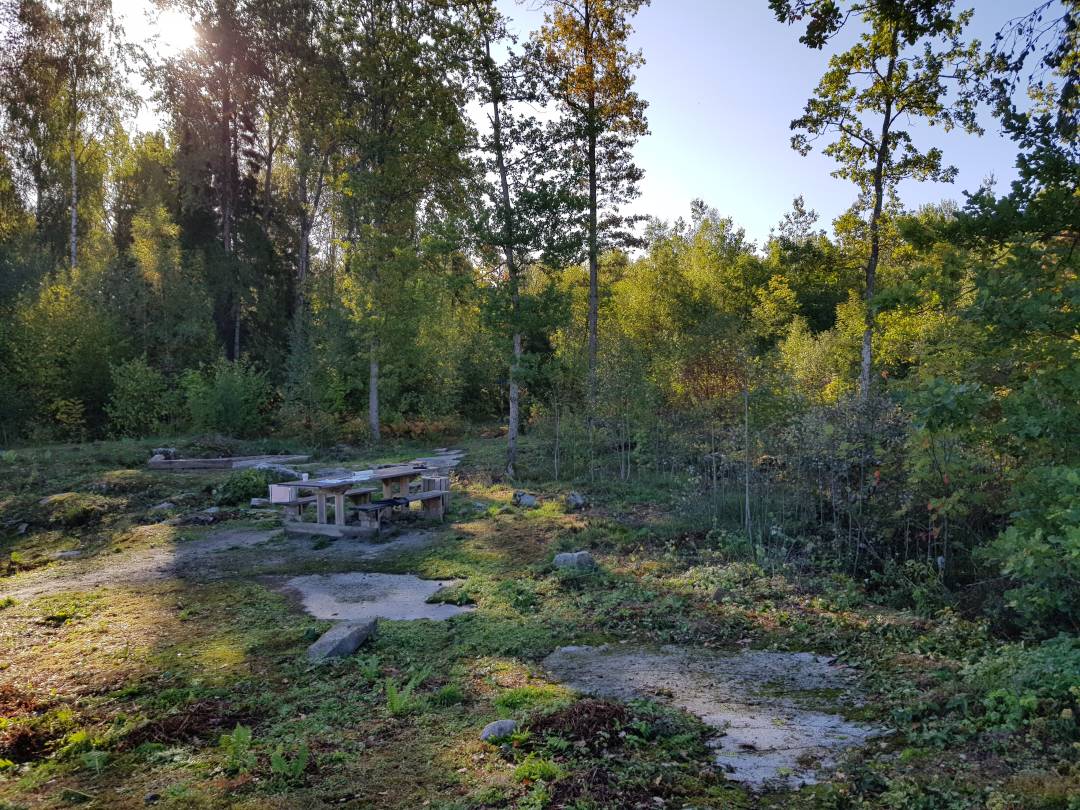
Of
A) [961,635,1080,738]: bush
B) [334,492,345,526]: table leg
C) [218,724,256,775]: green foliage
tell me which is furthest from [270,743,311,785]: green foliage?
[334,492,345,526]: table leg

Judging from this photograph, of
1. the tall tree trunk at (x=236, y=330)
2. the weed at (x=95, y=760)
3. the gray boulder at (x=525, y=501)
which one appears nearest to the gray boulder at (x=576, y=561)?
the gray boulder at (x=525, y=501)

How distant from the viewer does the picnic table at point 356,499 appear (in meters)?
9.76

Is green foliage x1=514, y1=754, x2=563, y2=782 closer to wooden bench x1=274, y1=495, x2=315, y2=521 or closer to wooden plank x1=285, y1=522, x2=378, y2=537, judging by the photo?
wooden plank x1=285, y1=522, x2=378, y2=537

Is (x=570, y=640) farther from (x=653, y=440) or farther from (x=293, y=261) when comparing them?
(x=293, y=261)

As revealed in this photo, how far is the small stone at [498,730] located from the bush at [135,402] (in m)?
20.1

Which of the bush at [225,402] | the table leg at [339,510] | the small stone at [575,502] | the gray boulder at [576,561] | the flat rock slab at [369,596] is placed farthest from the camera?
the bush at [225,402]

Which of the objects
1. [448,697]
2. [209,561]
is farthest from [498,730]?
[209,561]

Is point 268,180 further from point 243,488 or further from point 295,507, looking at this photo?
point 295,507

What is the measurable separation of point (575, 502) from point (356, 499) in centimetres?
359

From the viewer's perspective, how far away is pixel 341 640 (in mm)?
5273

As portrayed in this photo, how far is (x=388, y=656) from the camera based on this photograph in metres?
5.23

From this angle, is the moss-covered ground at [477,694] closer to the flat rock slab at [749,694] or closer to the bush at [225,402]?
the flat rock slab at [749,694]

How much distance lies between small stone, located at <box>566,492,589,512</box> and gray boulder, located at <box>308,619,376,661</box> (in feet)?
18.4

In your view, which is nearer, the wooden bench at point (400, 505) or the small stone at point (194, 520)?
the wooden bench at point (400, 505)
